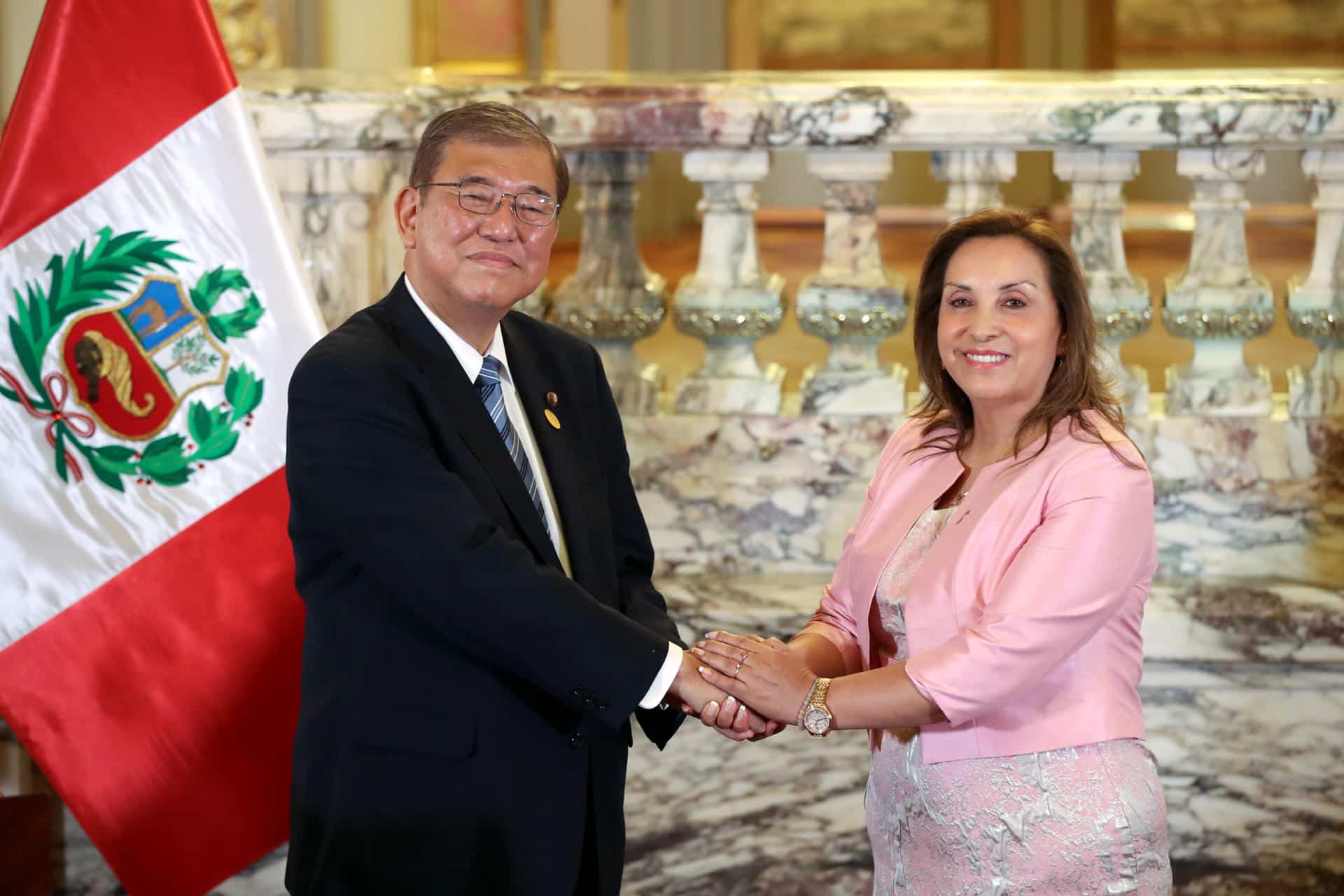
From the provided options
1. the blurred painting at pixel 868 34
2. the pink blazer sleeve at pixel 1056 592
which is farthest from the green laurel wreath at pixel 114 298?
the blurred painting at pixel 868 34

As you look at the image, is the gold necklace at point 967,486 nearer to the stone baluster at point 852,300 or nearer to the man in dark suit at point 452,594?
the man in dark suit at point 452,594

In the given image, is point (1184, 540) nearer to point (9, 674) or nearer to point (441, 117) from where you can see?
point (441, 117)

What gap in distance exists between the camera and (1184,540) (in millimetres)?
3061

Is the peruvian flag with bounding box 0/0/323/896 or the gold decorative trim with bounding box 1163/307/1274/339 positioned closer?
the peruvian flag with bounding box 0/0/323/896

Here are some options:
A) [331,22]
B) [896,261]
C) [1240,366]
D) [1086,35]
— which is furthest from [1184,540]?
[1086,35]

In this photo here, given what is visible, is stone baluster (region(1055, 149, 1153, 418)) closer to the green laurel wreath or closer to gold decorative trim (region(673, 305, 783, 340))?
gold decorative trim (region(673, 305, 783, 340))

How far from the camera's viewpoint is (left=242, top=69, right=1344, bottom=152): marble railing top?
2.83 meters

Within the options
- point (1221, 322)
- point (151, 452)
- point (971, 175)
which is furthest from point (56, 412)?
point (1221, 322)

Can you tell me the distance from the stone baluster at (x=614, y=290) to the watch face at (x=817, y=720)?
1108mm

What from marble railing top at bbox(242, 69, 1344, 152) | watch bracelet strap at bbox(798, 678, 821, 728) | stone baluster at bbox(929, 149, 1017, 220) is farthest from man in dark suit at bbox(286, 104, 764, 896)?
stone baluster at bbox(929, 149, 1017, 220)

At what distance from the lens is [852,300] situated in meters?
3.05

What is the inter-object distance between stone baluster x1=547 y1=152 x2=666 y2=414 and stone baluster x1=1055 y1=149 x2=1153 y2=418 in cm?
83

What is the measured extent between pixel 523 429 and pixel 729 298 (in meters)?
1.02

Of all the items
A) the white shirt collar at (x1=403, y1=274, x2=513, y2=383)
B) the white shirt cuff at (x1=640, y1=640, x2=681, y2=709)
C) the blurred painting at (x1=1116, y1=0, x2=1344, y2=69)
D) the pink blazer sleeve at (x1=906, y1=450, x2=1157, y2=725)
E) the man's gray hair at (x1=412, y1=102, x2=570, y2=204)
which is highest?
the blurred painting at (x1=1116, y1=0, x2=1344, y2=69)
